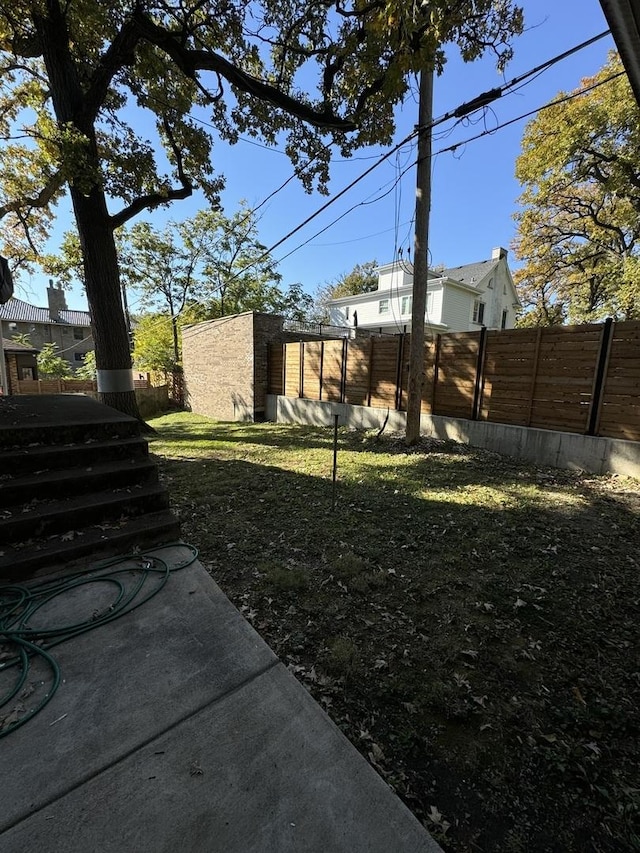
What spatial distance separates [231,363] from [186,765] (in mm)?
12272

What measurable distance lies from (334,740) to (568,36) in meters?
7.00

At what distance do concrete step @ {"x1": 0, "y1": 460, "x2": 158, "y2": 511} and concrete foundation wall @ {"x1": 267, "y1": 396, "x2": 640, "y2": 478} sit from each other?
14.1 feet

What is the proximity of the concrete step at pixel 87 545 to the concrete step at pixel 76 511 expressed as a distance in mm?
61

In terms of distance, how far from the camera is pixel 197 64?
4.52 m

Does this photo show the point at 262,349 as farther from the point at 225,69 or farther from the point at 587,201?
the point at 587,201

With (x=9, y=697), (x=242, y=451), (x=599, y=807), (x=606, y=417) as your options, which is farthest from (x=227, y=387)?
(x=599, y=807)

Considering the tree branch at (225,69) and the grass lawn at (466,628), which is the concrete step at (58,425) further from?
the tree branch at (225,69)

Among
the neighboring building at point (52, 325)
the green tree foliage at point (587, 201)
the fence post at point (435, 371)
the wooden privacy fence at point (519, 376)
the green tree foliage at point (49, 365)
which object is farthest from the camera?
the neighboring building at point (52, 325)

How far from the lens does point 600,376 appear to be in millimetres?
5660

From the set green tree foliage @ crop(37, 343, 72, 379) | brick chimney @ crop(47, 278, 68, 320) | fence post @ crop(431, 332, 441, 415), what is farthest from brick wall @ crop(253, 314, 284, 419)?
brick chimney @ crop(47, 278, 68, 320)

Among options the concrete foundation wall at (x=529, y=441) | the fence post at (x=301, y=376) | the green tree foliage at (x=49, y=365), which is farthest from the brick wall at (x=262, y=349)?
the green tree foliage at (x=49, y=365)

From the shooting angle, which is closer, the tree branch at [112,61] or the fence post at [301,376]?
the tree branch at [112,61]

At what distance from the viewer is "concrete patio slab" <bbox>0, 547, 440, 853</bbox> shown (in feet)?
3.68

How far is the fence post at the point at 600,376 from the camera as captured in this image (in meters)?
5.53
